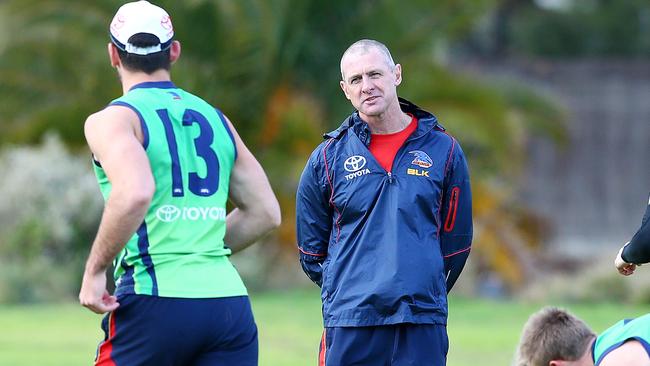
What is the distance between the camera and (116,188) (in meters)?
4.74

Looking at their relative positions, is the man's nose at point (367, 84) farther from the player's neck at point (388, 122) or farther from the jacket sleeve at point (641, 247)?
the jacket sleeve at point (641, 247)

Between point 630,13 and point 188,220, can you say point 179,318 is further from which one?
point 630,13

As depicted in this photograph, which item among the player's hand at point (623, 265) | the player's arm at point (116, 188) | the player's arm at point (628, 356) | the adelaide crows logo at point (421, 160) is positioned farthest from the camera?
the adelaide crows logo at point (421, 160)

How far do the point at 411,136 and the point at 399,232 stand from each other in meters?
0.48

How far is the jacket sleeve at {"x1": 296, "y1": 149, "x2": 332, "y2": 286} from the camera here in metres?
5.73

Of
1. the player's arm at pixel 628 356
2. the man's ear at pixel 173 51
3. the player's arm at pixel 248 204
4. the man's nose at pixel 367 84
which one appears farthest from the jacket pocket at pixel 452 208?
the man's ear at pixel 173 51

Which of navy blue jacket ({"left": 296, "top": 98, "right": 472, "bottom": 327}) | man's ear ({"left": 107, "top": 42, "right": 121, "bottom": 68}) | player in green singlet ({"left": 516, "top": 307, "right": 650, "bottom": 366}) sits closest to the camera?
man's ear ({"left": 107, "top": 42, "right": 121, "bottom": 68})

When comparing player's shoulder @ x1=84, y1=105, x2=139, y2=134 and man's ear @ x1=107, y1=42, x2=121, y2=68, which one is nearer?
player's shoulder @ x1=84, y1=105, x2=139, y2=134

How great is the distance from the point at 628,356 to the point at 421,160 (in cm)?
122

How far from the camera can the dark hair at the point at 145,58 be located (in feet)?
16.5

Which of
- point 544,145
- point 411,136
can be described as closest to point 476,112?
point 544,145

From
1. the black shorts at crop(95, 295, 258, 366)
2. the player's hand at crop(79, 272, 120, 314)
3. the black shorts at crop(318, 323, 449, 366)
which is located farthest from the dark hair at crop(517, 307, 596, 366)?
the player's hand at crop(79, 272, 120, 314)

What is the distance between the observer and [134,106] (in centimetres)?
493

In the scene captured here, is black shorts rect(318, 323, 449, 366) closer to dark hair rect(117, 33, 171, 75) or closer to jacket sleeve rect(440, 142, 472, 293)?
jacket sleeve rect(440, 142, 472, 293)
